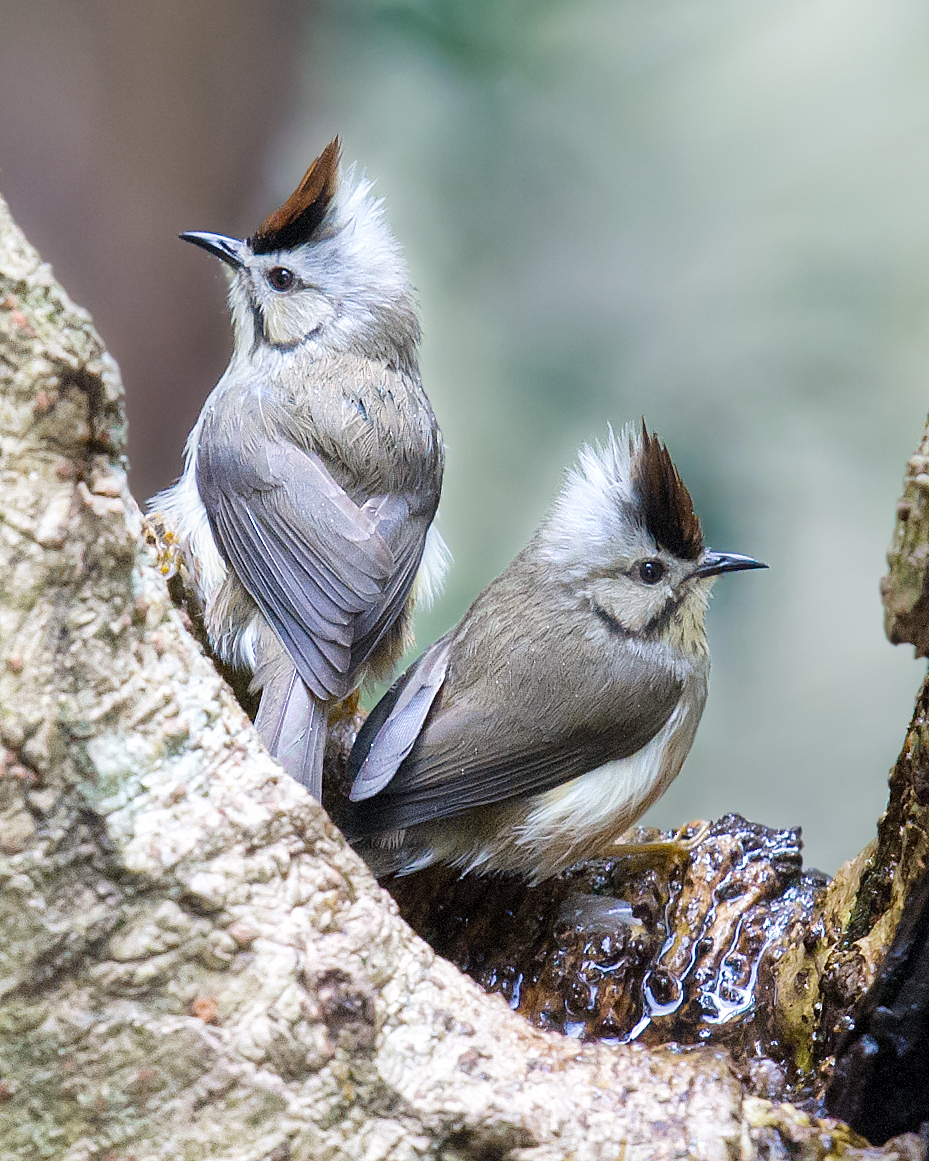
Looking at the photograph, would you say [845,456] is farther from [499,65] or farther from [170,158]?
[170,158]

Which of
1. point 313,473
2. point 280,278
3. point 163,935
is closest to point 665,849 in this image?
point 313,473

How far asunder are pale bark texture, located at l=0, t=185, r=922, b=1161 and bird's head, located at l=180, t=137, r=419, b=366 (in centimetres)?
169

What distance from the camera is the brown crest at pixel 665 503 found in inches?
116

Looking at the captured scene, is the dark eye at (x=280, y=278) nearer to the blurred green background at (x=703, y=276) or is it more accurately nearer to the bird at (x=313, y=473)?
the bird at (x=313, y=473)

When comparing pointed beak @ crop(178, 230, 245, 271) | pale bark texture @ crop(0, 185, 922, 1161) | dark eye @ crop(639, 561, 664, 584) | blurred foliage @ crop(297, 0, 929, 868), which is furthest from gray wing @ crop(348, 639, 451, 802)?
blurred foliage @ crop(297, 0, 929, 868)

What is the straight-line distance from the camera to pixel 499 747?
115 inches

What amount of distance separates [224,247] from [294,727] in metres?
1.56

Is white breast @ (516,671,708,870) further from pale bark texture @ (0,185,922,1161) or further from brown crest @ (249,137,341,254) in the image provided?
brown crest @ (249,137,341,254)

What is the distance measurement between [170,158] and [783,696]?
11.6ft

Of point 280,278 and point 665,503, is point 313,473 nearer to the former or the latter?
point 280,278

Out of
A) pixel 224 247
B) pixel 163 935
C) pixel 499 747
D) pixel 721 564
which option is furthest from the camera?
pixel 224 247

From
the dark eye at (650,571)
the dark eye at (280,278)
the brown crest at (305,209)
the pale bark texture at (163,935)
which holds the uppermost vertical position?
the brown crest at (305,209)

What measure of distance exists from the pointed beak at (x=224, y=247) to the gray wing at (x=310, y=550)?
65 centimetres

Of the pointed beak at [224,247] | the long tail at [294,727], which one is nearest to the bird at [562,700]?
the long tail at [294,727]
